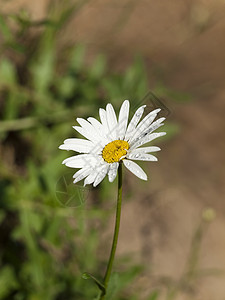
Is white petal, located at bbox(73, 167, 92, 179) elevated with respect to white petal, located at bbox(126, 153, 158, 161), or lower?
elevated

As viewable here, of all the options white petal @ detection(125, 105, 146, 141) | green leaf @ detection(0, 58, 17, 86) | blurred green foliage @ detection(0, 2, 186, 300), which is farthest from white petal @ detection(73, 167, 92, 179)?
green leaf @ detection(0, 58, 17, 86)

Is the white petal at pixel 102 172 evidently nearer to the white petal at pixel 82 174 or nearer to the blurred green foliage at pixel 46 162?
the white petal at pixel 82 174

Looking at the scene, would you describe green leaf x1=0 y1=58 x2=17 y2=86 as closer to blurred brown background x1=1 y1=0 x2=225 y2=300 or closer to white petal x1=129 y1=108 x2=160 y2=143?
blurred brown background x1=1 y1=0 x2=225 y2=300

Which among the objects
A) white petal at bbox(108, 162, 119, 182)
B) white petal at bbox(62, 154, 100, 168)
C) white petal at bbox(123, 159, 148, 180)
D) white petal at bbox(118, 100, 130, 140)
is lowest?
white petal at bbox(123, 159, 148, 180)

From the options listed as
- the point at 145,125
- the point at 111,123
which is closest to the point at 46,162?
the point at 111,123

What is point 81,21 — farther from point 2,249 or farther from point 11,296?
point 11,296

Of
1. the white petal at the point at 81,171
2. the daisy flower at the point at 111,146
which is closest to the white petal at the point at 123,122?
the daisy flower at the point at 111,146

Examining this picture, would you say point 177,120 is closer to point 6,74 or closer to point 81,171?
point 6,74
